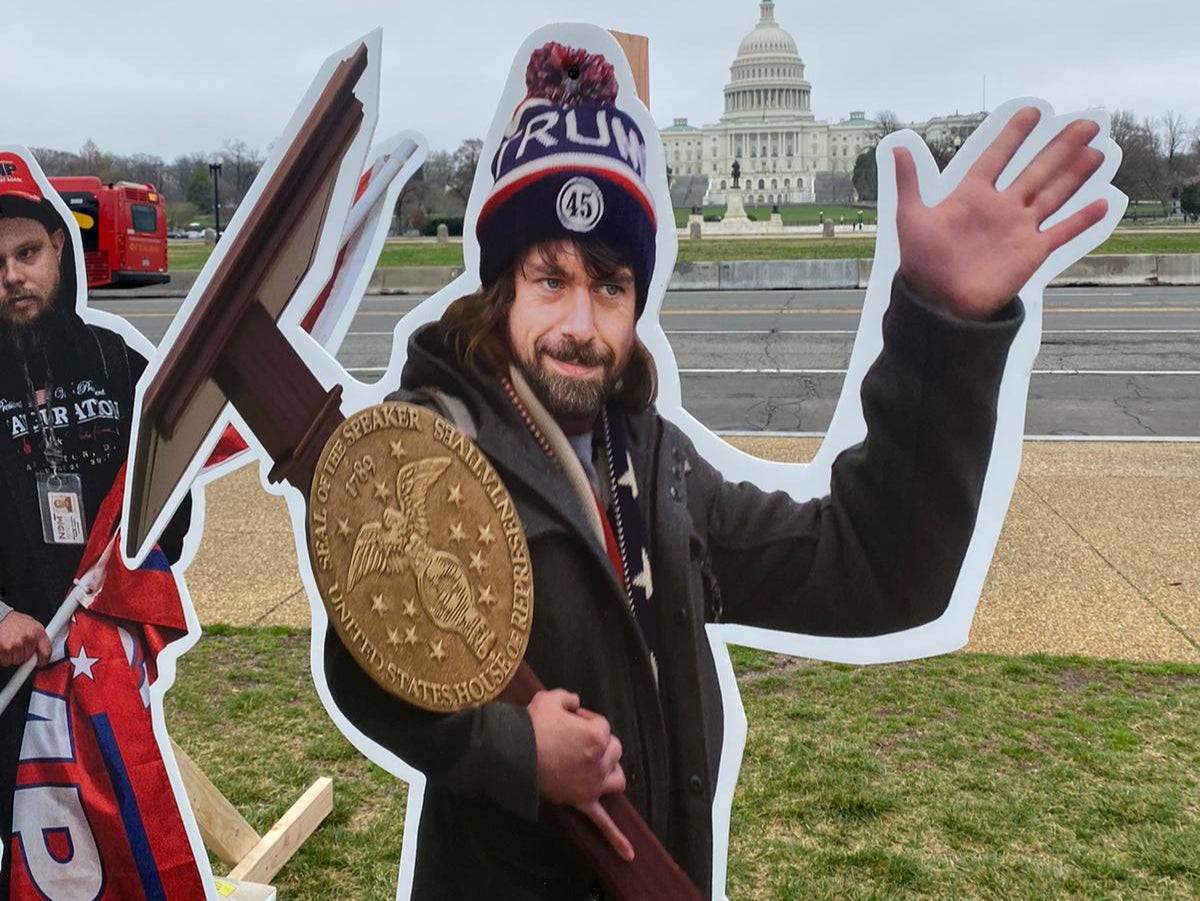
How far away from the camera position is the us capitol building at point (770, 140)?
9412cm

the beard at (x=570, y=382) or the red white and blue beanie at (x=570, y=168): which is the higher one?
the red white and blue beanie at (x=570, y=168)

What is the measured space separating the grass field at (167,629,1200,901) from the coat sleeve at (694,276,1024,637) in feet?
4.85

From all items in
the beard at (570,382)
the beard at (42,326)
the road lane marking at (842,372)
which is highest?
the beard at (42,326)

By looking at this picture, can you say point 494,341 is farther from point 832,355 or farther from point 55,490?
point 832,355

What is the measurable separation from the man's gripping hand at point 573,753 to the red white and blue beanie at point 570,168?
3.25ft

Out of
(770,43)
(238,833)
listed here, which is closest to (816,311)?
(238,833)

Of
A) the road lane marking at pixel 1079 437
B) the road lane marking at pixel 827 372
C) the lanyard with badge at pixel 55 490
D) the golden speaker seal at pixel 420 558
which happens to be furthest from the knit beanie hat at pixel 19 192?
the road lane marking at pixel 827 372

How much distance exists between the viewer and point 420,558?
106 inches

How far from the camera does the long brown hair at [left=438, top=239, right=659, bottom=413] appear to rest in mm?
2605

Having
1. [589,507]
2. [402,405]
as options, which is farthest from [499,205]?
[589,507]

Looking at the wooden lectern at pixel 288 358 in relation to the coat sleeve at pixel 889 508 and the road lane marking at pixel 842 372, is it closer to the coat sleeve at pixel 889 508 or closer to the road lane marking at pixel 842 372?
the coat sleeve at pixel 889 508

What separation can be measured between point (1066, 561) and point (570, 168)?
4866mm

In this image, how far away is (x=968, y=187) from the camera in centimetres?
238

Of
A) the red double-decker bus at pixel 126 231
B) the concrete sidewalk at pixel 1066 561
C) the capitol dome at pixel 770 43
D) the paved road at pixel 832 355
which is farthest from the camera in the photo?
the capitol dome at pixel 770 43
